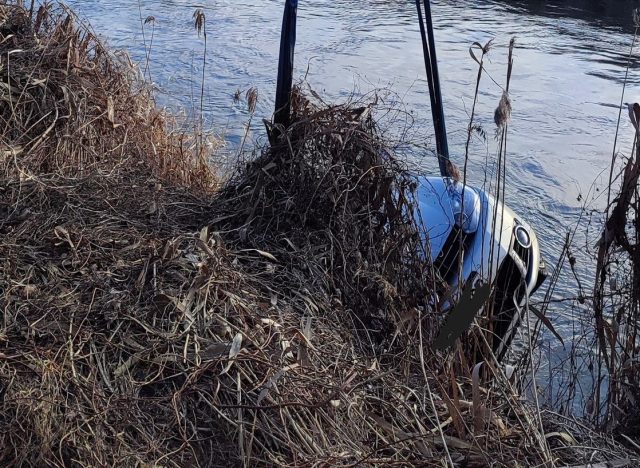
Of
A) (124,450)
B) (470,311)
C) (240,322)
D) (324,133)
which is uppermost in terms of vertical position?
(324,133)

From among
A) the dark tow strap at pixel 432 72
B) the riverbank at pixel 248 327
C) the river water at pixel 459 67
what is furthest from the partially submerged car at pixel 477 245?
the river water at pixel 459 67

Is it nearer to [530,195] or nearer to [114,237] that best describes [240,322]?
[114,237]

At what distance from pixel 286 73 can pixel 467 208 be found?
966 millimetres

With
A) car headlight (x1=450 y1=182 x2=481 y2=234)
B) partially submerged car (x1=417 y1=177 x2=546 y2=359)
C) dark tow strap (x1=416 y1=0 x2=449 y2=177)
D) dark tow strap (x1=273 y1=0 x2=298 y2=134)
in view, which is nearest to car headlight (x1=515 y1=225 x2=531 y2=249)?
partially submerged car (x1=417 y1=177 x2=546 y2=359)

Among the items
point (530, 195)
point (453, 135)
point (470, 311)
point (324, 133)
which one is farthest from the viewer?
point (453, 135)

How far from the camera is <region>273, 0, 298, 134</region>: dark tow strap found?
3248mm

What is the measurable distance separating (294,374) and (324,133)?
107 centimetres

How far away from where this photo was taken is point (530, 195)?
6680 millimetres

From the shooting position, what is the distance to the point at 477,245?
139 inches

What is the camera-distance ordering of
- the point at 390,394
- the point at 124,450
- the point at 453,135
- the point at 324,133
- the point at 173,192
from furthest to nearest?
the point at 453,135
the point at 173,192
the point at 324,133
the point at 390,394
the point at 124,450

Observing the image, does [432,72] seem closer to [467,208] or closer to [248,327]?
[467,208]

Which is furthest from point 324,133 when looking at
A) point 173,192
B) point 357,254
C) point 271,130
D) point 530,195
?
point 530,195

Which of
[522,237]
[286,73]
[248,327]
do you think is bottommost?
[522,237]

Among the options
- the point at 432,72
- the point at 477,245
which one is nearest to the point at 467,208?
the point at 477,245
